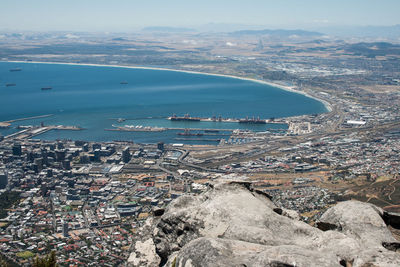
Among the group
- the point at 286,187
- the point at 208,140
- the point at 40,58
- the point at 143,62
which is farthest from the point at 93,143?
the point at 40,58

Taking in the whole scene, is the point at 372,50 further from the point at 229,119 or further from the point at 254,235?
the point at 254,235

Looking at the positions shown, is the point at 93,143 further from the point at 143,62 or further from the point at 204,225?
the point at 143,62

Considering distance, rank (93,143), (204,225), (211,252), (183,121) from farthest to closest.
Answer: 1. (183,121)
2. (93,143)
3. (204,225)
4. (211,252)

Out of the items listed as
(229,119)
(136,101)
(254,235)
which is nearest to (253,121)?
(229,119)


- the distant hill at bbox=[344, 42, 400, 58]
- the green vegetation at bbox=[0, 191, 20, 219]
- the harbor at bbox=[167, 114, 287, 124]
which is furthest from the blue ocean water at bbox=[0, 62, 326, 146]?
the distant hill at bbox=[344, 42, 400, 58]

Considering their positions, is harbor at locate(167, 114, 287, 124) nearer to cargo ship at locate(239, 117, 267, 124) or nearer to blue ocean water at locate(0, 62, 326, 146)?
cargo ship at locate(239, 117, 267, 124)

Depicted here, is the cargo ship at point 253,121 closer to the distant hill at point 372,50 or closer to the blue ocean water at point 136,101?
the blue ocean water at point 136,101
